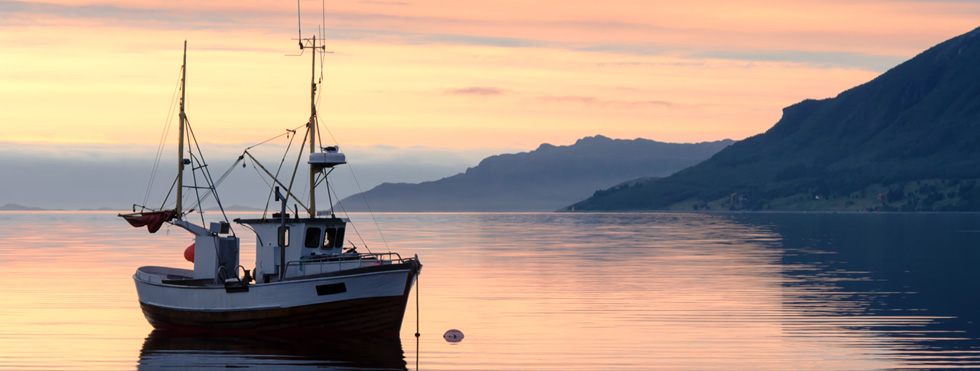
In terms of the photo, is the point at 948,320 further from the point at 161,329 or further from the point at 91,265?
the point at 91,265

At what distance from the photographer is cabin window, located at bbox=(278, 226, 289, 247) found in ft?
161

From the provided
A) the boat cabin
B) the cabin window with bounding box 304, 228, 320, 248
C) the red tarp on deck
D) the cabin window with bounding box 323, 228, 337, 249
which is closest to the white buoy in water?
the boat cabin

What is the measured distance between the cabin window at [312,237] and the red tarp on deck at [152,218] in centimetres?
732

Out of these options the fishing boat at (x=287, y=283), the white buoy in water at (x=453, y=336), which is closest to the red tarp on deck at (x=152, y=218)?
the fishing boat at (x=287, y=283)

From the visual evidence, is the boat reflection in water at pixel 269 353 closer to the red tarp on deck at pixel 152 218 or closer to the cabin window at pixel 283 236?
the cabin window at pixel 283 236

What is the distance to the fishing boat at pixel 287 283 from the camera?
155 ft

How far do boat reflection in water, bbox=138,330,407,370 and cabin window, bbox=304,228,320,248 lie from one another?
435 cm

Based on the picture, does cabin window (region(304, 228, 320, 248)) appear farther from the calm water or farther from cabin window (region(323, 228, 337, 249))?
the calm water

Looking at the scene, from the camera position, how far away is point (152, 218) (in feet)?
178

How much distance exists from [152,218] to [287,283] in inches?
411

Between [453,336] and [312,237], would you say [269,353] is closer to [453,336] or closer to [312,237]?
[312,237]

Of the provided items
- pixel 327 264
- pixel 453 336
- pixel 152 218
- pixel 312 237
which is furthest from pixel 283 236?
pixel 152 218

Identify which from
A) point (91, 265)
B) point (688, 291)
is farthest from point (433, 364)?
point (91, 265)

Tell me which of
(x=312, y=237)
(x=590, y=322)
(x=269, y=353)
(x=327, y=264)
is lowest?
(x=269, y=353)
